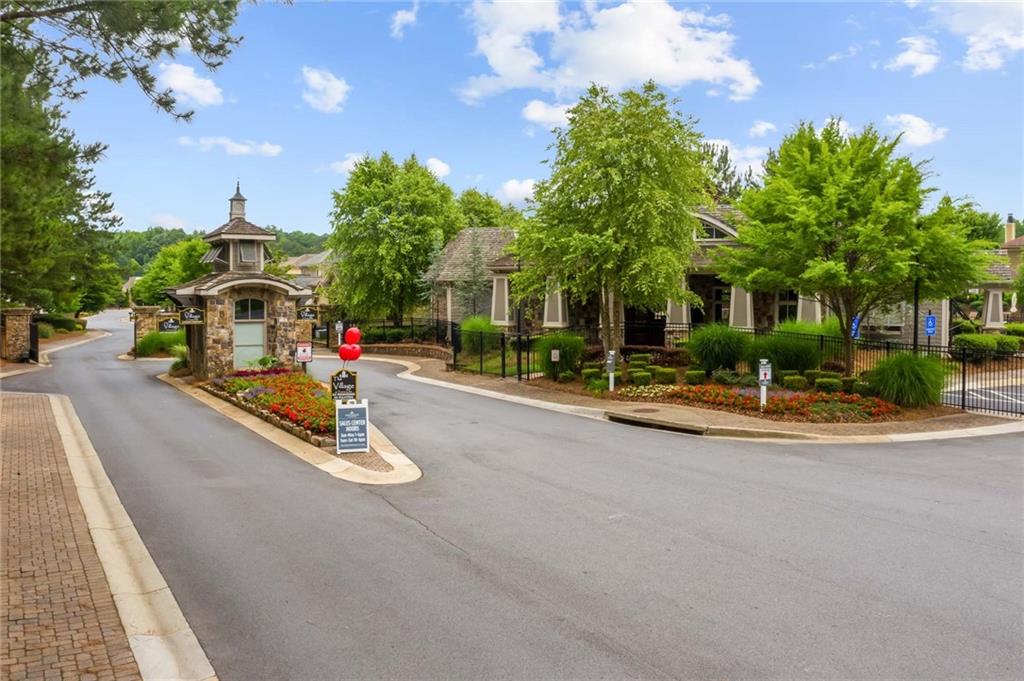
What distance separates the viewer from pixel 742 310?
30094mm

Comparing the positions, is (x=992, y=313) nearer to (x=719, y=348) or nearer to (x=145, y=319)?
(x=719, y=348)

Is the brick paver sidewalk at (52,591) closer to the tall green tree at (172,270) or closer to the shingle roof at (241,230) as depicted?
the shingle roof at (241,230)

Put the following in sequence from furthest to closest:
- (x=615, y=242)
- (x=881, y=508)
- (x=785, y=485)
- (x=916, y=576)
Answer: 1. (x=615, y=242)
2. (x=785, y=485)
3. (x=881, y=508)
4. (x=916, y=576)

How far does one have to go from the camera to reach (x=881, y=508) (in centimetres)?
988

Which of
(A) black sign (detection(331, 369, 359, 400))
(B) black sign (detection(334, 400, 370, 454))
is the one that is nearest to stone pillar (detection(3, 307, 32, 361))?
(A) black sign (detection(331, 369, 359, 400))

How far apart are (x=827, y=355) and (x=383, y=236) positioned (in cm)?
2700

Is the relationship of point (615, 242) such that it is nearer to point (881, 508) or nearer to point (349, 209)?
point (881, 508)

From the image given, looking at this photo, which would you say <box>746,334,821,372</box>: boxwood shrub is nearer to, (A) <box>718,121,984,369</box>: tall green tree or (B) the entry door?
(A) <box>718,121,984,369</box>: tall green tree

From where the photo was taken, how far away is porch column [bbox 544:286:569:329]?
34688 mm

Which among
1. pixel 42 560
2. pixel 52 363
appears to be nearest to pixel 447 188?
pixel 52 363

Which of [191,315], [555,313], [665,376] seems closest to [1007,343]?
[665,376]

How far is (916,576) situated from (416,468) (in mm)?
7863

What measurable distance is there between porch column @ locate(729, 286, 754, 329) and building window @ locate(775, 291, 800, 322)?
86.6 inches

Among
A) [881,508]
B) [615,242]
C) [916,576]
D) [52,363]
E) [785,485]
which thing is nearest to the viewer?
[916,576]
